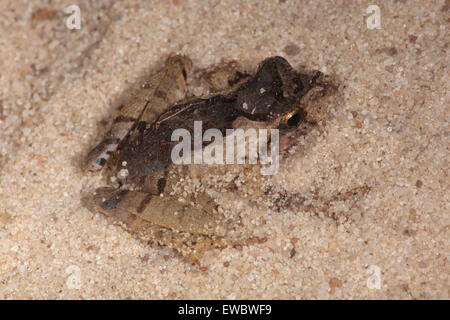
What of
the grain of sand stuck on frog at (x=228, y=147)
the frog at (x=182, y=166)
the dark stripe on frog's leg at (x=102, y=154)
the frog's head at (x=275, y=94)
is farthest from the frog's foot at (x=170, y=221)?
the frog's head at (x=275, y=94)

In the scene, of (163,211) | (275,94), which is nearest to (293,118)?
(275,94)

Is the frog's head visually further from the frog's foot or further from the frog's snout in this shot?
the frog's foot

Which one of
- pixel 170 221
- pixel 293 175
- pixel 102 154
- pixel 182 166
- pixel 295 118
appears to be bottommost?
pixel 170 221

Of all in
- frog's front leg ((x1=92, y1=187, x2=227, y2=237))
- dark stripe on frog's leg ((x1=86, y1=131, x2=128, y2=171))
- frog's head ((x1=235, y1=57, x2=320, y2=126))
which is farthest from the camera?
dark stripe on frog's leg ((x1=86, y1=131, x2=128, y2=171))

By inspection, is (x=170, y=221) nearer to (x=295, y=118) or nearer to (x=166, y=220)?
(x=166, y=220)

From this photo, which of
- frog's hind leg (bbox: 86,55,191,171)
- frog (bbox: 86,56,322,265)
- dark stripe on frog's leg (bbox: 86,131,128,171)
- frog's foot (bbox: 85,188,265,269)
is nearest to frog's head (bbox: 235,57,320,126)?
frog (bbox: 86,56,322,265)
